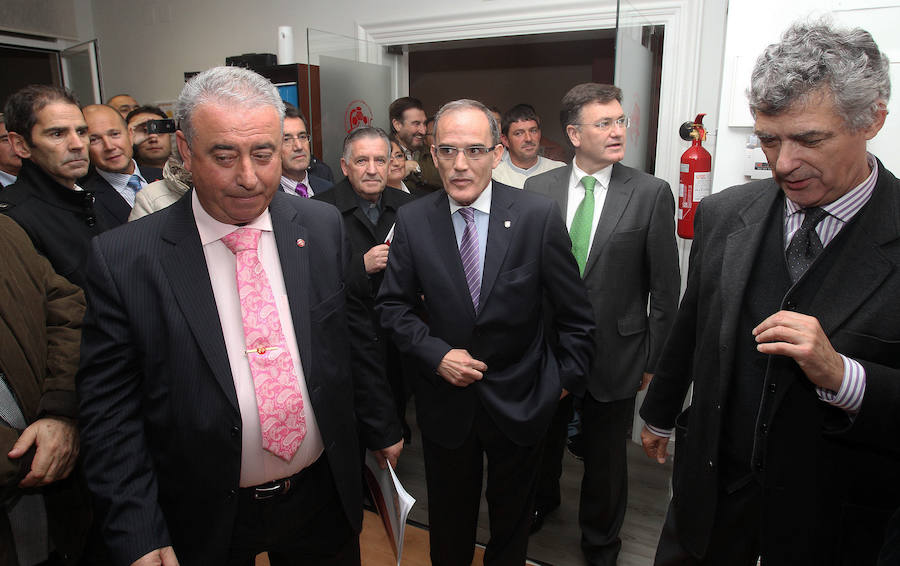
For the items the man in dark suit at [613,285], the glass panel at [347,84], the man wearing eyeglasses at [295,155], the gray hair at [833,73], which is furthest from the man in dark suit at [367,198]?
the gray hair at [833,73]

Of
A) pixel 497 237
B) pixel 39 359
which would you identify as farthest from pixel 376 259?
pixel 39 359

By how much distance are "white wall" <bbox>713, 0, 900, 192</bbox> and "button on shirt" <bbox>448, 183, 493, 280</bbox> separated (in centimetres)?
147

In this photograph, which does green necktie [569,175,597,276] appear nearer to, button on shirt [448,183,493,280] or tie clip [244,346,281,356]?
button on shirt [448,183,493,280]

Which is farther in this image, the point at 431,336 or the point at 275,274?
the point at 431,336

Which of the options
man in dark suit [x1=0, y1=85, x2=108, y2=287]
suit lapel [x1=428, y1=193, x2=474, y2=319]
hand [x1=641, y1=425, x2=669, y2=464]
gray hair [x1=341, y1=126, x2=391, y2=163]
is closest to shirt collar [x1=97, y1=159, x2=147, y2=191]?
man in dark suit [x1=0, y1=85, x2=108, y2=287]

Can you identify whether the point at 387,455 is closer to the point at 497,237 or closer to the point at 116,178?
the point at 497,237

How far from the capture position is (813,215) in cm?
123

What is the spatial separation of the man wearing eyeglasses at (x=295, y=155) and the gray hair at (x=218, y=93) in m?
1.78

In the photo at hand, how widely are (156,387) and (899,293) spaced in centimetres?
156

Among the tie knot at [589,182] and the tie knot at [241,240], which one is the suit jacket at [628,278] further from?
the tie knot at [241,240]

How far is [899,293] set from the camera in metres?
1.10

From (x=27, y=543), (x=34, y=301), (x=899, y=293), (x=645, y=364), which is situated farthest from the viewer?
(x=645, y=364)

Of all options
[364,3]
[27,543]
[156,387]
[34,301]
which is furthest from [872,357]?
[364,3]

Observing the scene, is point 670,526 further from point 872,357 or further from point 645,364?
point 645,364
